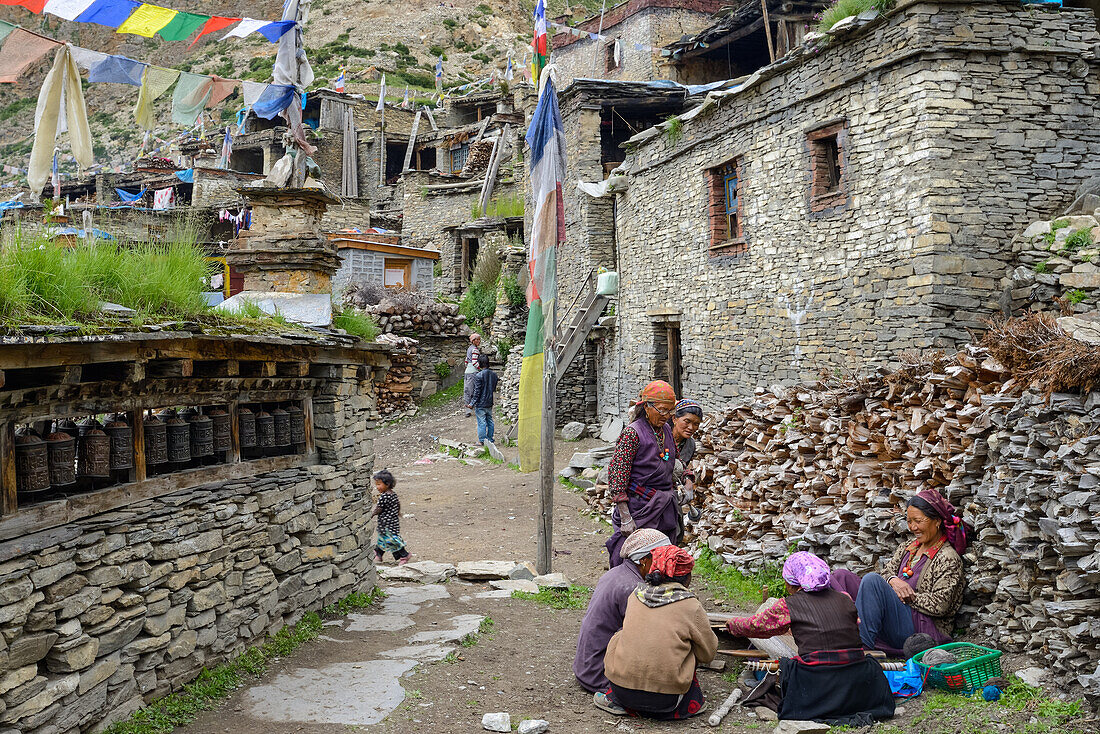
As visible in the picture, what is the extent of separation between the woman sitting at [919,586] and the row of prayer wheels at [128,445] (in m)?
4.14

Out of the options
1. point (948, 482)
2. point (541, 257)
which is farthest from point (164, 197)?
point (948, 482)

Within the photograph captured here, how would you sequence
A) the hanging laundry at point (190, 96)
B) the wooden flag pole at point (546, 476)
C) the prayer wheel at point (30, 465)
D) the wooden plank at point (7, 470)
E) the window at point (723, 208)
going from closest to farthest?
1. the wooden plank at point (7, 470)
2. the prayer wheel at point (30, 465)
3. the hanging laundry at point (190, 96)
4. the wooden flag pole at point (546, 476)
5. the window at point (723, 208)

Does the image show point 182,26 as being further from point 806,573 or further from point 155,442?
point 806,573

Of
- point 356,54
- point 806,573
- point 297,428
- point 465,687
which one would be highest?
point 356,54

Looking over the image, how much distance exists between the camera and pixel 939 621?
526cm

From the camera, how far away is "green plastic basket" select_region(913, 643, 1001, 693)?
461cm

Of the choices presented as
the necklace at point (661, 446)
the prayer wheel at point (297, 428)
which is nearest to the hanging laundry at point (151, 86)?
the prayer wheel at point (297, 428)

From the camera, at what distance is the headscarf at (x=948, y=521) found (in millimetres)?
5348

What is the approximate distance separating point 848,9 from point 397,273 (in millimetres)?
17484

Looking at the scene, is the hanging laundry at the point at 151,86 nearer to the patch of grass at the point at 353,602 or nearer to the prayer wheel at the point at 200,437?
the prayer wheel at the point at 200,437

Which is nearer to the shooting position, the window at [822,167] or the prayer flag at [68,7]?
the prayer flag at [68,7]

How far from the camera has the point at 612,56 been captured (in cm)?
2658

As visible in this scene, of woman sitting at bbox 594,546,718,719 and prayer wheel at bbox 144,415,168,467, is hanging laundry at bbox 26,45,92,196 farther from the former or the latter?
woman sitting at bbox 594,546,718,719

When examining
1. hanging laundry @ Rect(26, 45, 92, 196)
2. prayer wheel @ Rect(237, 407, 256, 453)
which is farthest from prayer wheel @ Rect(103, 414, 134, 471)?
hanging laundry @ Rect(26, 45, 92, 196)
